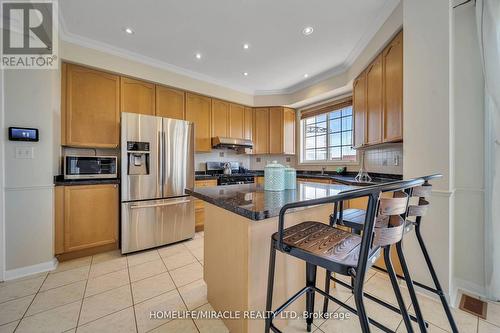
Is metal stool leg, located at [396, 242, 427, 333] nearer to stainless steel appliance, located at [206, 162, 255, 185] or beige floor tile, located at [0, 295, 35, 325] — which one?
beige floor tile, located at [0, 295, 35, 325]

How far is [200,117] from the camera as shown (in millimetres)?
3561

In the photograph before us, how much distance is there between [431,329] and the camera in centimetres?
131

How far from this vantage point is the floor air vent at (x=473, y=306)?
1454mm

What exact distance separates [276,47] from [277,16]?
0.57m

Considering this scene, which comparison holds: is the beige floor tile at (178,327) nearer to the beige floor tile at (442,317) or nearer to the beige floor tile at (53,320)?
the beige floor tile at (53,320)

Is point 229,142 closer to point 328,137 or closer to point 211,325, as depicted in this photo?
point 328,137

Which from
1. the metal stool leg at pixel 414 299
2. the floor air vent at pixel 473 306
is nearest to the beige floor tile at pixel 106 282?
the metal stool leg at pixel 414 299

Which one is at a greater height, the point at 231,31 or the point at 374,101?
the point at 231,31

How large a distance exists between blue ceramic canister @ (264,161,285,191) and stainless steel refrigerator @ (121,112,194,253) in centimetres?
183

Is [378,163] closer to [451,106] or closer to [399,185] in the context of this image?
[451,106]

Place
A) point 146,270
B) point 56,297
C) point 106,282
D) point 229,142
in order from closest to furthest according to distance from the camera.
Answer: point 56,297 → point 106,282 → point 146,270 → point 229,142

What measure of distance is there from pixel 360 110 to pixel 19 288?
413cm

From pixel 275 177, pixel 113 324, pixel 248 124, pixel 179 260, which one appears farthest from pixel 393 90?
pixel 113 324

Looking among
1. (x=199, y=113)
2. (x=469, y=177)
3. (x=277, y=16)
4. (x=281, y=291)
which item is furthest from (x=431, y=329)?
(x=199, y=113)
